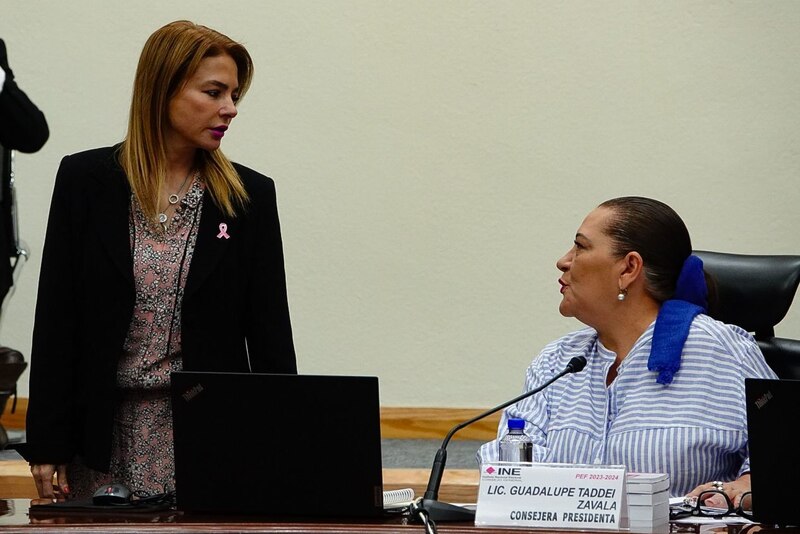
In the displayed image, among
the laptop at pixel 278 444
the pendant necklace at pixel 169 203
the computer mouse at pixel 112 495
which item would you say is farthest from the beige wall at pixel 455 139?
the laptop at pixel 278 444

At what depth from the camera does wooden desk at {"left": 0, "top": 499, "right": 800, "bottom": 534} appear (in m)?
1.54

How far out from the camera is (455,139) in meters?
4.72

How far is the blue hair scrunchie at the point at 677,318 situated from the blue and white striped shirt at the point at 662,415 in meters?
0.02

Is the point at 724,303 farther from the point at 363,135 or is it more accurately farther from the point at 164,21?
the point at 164,21

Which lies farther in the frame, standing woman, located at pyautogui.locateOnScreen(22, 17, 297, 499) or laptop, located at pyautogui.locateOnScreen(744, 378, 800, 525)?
standing woman, located at pyautogui.locateOnScreen(22, 17, 297, 499)

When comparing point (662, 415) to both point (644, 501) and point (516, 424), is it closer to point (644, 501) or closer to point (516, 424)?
point (516, 424)

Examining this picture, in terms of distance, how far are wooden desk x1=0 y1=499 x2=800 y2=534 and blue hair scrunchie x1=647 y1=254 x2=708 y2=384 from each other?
0.52 m

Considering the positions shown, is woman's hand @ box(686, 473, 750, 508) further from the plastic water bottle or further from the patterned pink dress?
the patterned pink dress

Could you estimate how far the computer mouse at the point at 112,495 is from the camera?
70.2 inches

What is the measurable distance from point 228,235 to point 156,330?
22cm

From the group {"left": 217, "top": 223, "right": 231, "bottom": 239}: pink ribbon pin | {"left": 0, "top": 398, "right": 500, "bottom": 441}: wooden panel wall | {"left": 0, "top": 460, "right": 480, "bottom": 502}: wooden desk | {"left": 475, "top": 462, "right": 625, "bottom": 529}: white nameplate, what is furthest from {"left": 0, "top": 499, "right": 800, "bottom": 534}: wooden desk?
{"left": 0, "top": 398, "right": 500, "bottom": 441}: wooden panel wall

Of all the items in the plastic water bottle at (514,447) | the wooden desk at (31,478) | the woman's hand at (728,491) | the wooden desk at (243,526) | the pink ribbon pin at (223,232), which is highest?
the pink ribbon pin at (223,232)

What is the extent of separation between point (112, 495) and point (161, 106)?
81cm

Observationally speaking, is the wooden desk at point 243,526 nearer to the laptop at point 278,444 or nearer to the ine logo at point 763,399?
the laptop at point 278,444
